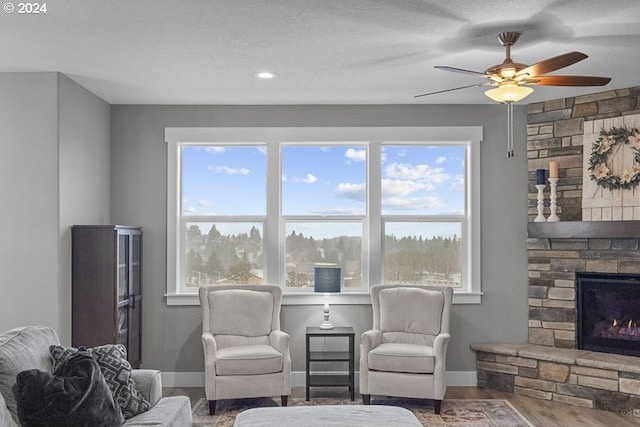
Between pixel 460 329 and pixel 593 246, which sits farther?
pixel 460 329

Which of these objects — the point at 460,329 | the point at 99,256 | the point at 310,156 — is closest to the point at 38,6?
the point at 99,256

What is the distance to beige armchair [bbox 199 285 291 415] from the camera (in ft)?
16.8

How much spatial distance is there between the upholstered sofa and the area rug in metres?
1.38

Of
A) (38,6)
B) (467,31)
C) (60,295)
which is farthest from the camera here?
(60,295)

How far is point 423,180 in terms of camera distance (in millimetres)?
6195

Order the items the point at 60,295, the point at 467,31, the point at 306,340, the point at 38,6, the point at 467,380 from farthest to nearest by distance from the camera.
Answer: the point at 467,380 → the point at 306,340 → the point at 60,295 → the point at 467,31 → the point at 38,6

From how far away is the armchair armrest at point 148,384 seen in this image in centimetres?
354

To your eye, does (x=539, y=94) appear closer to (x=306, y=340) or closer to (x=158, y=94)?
(x=306, y=340)

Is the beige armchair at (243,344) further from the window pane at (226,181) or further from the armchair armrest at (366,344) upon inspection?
the window pane at (226,181)

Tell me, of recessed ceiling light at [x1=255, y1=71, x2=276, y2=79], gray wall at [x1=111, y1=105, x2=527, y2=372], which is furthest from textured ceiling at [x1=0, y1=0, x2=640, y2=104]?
gray wall at [x1=111, y1=105, x2=527, y2=372]

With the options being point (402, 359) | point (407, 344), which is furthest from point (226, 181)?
point (402, 359)

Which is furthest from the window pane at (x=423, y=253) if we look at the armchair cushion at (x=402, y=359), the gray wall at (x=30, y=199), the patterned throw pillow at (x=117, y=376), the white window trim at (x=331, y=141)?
the patterned throw pillow at (x=117, y=376)

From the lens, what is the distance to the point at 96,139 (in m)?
5.64

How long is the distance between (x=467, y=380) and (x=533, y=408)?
84cm
